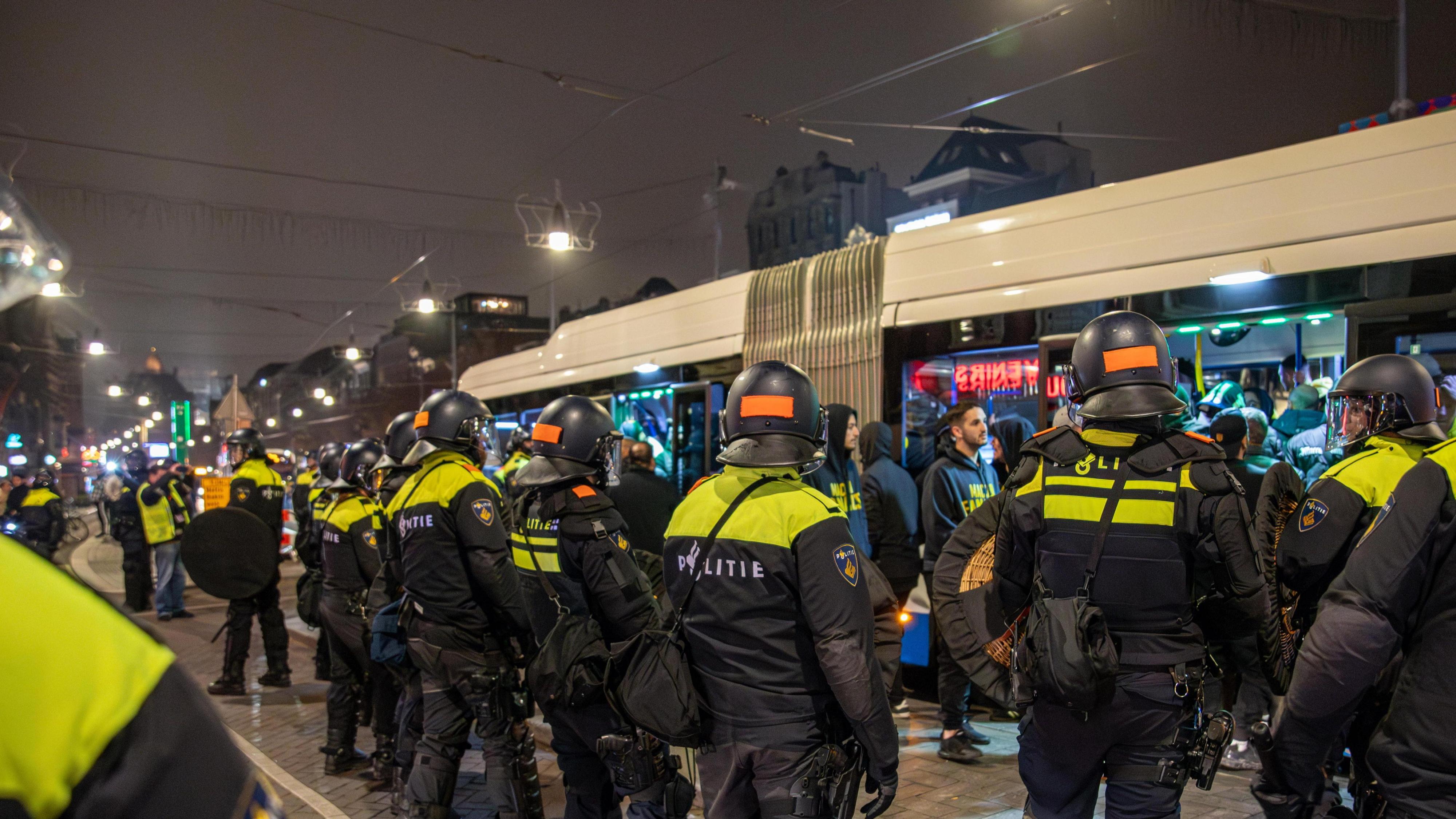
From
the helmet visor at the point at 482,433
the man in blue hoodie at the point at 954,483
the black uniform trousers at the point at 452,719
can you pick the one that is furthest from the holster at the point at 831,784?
the man in blue hoodie at the point at 954,483

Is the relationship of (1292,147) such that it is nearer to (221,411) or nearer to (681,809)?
(681,809)

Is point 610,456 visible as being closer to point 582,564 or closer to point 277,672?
point 582,564

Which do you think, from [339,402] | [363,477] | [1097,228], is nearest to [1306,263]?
[1097,228]

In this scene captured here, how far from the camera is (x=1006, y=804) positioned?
17.0ft

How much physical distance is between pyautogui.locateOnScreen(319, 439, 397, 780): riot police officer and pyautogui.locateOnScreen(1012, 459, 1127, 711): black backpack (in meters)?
4.41

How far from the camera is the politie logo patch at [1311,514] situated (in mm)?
3561

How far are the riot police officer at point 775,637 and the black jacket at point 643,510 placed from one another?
229 cm

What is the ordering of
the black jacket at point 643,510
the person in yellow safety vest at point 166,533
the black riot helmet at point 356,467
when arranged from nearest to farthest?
the black jacket at point 643,510 < the black riot helmet at point 356,467 < the person in yellow safety vest at point 166,533

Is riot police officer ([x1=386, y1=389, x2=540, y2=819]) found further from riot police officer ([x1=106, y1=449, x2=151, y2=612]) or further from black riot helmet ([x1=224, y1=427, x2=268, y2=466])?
riot police officer ([x1=106, y1=449, x2=151, y2=612])

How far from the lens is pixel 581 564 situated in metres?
3.93

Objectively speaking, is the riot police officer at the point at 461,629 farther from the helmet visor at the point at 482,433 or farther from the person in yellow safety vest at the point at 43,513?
the person in yellow safety vest at the point at 43,513

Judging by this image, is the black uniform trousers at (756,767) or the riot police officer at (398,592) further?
the riot police officer at (398,592)

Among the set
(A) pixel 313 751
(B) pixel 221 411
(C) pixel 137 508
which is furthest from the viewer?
(B) pixel 221 411

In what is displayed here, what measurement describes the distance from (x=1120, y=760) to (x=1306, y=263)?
358 centimetres
